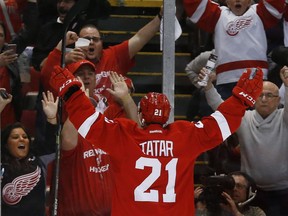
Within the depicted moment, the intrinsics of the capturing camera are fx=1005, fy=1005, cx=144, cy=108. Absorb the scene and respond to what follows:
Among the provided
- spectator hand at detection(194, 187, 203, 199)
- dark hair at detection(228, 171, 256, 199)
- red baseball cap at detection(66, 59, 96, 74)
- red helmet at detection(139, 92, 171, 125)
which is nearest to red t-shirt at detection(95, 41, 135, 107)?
red baseball cap at detection(66, 59, 96, 74)

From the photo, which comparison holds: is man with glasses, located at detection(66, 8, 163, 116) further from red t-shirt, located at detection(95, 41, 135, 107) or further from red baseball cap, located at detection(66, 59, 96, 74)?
red baseball cap, located at detection(66, 59, 96, 74)

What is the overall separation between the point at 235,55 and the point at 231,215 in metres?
1.45

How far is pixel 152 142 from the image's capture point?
588 centimetres

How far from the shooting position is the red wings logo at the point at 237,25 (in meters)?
7.81

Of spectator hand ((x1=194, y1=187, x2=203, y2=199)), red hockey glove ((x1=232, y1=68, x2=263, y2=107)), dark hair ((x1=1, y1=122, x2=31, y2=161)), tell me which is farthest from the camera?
spectator hand ((x1=194, y1=187, x2=203, y2=199))

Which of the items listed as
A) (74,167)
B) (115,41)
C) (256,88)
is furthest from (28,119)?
(256,88)

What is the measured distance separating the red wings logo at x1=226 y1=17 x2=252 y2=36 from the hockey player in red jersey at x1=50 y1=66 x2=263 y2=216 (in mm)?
1874

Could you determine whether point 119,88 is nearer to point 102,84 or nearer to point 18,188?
point 102,84

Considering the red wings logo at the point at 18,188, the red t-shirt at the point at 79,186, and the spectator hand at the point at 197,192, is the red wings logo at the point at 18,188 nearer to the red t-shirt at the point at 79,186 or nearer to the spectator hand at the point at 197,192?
the red t-shirt at the point at 79,186

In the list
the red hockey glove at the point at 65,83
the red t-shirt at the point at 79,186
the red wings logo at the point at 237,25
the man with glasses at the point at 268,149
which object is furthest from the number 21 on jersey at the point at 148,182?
the red wings logo at the point at 237,25

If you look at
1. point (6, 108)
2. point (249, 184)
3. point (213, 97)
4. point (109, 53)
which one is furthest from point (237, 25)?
point (6, 108)

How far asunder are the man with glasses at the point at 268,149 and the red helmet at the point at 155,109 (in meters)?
1.24

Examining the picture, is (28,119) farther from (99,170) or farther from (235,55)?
(235,55)

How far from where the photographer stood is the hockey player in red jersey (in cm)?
583
